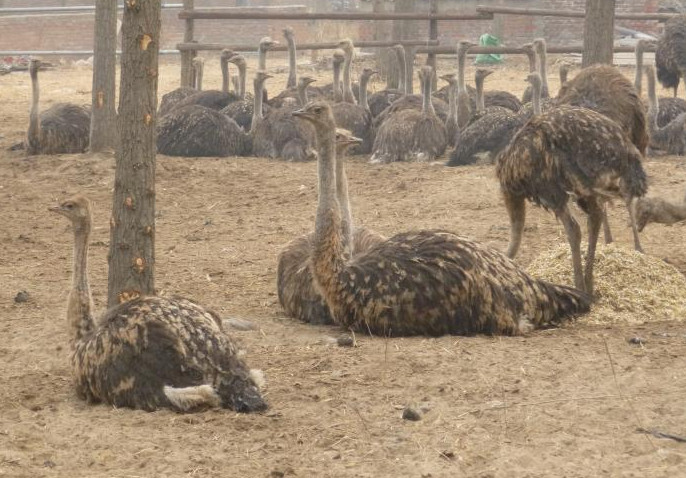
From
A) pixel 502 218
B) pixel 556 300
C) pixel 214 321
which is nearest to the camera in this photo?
pixel 214 321

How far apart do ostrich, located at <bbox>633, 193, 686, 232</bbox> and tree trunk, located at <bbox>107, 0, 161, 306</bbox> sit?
3.42 metres

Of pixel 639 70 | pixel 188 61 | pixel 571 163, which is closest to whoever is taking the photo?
pixel 571 163

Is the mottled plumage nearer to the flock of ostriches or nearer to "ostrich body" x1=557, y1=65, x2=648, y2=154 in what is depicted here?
the flock of ostriches

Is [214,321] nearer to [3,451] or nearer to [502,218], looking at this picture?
[3,451]

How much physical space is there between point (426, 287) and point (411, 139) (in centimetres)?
730

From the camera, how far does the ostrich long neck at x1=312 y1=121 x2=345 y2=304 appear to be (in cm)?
683

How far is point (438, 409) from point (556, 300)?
1.88 m

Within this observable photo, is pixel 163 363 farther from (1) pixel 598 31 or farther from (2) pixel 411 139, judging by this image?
(2) pixel 411 139

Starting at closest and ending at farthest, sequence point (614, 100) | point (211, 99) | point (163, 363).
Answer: point (163, 363) → point (614, 100) → point (211, 99)

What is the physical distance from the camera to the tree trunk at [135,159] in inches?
245

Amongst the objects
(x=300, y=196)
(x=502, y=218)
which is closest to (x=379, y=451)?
(x=502, y=218)

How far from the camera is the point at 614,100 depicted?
8.59 m

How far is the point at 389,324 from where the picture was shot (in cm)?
665

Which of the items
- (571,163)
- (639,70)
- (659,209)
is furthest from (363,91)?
(571,163)
